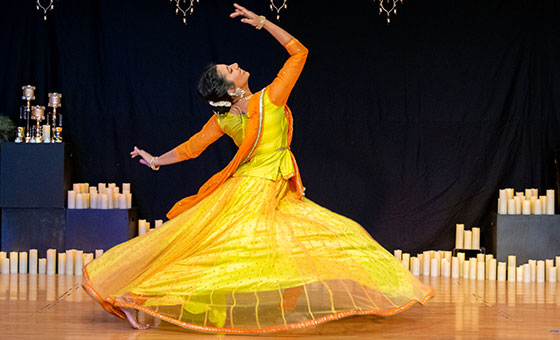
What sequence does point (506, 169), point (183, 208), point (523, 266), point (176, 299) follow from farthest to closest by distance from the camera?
A: 1. point (506, 169)
2. point (523, 266)
3. point (183, 208)
4. point (176, 299)

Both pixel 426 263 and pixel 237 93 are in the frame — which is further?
pixel 426 263

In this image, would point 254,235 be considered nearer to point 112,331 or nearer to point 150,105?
point 112,331

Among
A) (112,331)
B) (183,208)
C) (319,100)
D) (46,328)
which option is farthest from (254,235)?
(319,100)

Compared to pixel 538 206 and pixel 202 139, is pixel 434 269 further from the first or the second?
pixel 202 139

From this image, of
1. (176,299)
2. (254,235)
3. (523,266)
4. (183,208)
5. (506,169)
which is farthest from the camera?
A: (506,169)

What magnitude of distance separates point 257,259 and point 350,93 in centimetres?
262

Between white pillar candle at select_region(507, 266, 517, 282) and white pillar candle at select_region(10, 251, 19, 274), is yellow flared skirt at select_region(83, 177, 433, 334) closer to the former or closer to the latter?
white pillar candle at select_region(507, 266, 517, 282)

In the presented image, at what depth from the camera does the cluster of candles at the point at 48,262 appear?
562 centimetres

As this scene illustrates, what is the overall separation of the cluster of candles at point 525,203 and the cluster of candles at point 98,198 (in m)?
2.75

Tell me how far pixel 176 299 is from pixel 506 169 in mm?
3336

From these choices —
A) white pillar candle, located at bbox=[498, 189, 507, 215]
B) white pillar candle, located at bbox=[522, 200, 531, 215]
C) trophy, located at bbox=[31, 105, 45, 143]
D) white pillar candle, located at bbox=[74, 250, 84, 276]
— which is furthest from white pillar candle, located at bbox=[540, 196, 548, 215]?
trophy, located at bbox=[31, 105, 45, 143]

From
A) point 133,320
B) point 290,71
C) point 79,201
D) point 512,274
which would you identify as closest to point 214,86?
point 290,71

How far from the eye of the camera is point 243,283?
12.0 feet

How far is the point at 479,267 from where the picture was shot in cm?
561
